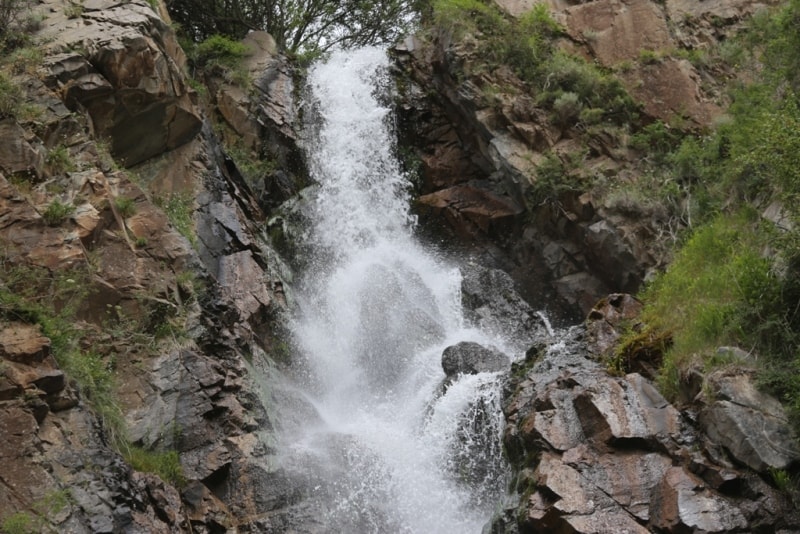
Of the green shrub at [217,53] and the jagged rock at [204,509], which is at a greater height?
the green shrub at [217,53]

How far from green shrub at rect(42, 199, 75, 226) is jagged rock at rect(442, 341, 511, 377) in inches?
259

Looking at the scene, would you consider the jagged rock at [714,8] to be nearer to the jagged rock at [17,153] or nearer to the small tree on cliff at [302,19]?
the small tree on cliff at [302,19]

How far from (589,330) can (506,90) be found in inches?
315

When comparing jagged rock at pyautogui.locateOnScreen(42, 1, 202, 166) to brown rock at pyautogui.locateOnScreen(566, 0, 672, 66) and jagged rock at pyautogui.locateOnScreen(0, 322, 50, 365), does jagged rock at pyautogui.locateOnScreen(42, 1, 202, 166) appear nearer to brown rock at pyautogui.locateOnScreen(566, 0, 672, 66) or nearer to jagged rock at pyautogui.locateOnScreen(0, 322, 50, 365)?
jagged rock at pyautogui.locateOnScreen(0, 322, 50, 365)

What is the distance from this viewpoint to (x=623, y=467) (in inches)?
290

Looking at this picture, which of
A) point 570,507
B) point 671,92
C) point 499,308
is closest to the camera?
point 570,507

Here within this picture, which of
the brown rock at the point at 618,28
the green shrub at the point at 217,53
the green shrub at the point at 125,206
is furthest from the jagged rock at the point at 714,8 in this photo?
the green shrub at the point at 125,206

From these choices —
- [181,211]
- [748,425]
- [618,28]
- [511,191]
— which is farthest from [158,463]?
[618,28]

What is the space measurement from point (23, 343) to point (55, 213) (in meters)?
2.57

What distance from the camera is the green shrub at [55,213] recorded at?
30.5 feet

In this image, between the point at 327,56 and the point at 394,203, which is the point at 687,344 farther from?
the point at 327,56

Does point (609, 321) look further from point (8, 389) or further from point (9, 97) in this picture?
point (9, 97)


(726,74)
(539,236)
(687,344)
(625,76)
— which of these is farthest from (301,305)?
(726,74)

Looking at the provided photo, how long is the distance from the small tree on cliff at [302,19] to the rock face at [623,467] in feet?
49.1
